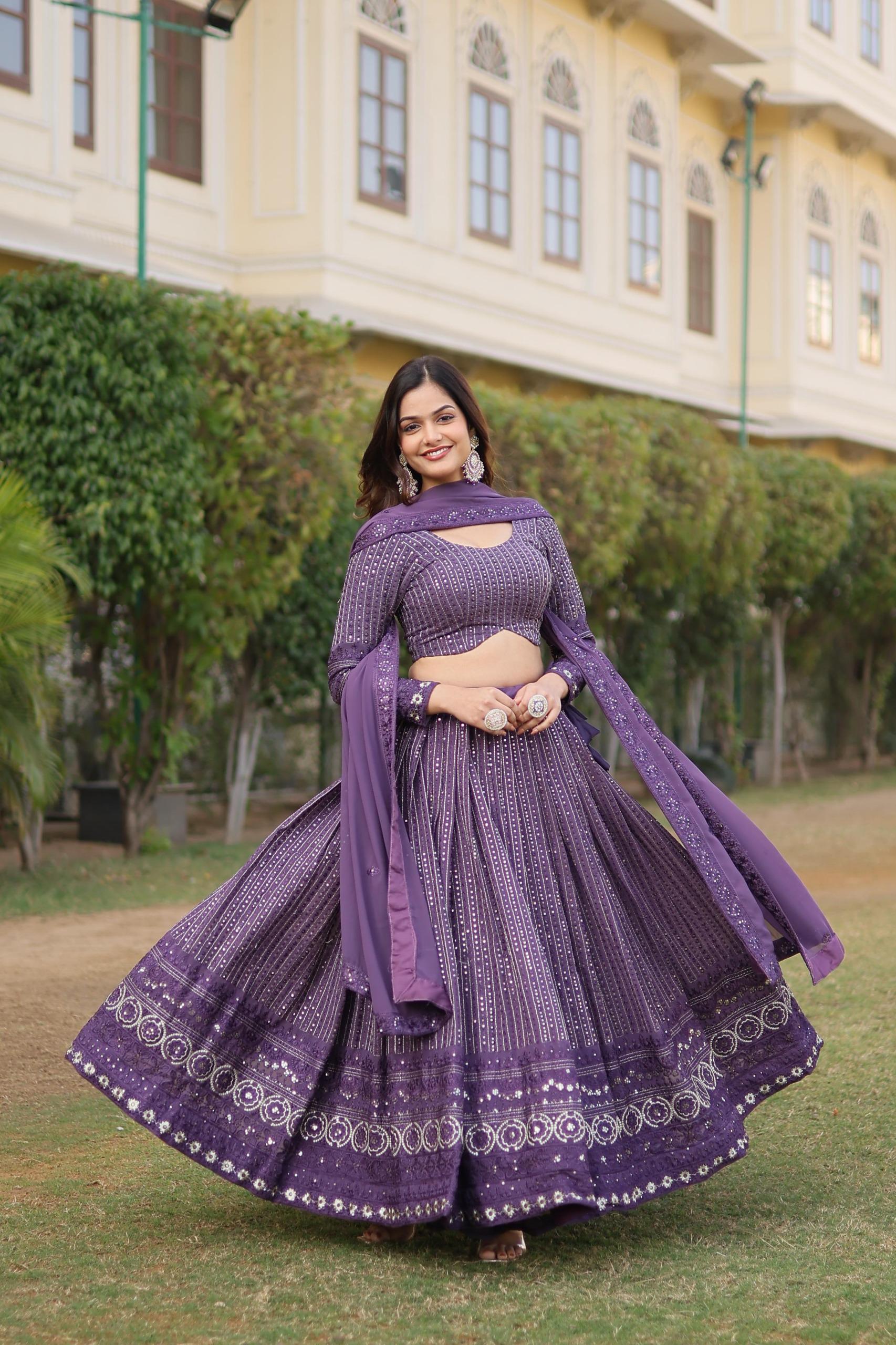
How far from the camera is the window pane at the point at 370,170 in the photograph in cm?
1487

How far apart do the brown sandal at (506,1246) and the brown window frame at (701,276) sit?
18331mm

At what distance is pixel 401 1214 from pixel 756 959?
902 millimetres

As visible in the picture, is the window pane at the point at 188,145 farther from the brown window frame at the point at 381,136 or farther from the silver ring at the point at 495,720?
the silver ring at the point at 495,720

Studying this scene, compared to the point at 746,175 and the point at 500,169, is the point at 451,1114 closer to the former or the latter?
the point at 500,169

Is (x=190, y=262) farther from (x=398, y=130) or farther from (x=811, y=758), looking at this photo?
(x=811, y=758)

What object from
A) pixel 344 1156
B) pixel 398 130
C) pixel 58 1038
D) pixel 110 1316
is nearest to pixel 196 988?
pixel 344 1156

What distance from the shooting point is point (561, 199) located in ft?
58.0

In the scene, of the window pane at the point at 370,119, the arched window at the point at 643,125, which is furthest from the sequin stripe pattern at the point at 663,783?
the arched window at the point at 643,125

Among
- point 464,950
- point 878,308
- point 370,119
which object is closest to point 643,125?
point 370,119

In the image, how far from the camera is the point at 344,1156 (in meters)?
3.46

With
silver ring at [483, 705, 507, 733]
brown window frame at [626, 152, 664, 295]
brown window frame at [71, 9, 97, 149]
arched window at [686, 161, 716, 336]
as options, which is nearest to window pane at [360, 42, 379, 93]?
brown window frame at [71, 9, 97, 149]

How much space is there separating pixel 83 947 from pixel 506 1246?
177 inches

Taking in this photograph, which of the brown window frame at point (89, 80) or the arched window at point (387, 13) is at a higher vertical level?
the arched window at point (387, 13)

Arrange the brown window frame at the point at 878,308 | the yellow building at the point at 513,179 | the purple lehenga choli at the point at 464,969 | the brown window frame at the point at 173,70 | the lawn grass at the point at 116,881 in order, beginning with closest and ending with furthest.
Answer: the purple lehenga choli at the point at 464,969 < the lawn grass at the point at 116,881 < the yellow building at the point at 513,179 < the brown window frame at the point at 173,70 < the brown window frame at the point at 878,308
